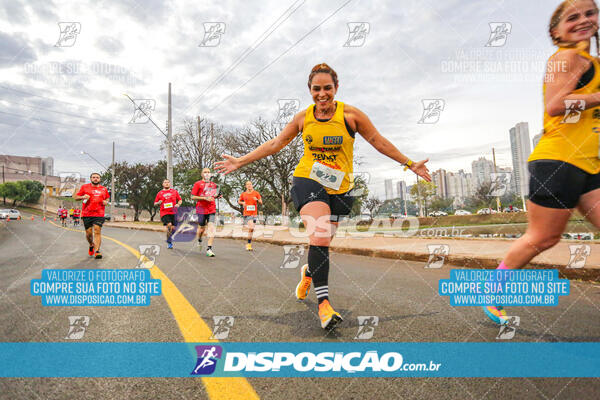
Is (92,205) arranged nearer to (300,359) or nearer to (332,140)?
(332,140)

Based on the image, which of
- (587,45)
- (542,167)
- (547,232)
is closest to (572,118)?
(542,167)

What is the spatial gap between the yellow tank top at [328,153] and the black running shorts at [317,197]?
0.13 feet

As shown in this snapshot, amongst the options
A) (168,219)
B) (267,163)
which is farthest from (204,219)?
(267,163)

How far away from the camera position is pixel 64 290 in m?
3.32

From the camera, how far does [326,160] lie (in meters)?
2.64

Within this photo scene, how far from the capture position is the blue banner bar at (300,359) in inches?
59.4

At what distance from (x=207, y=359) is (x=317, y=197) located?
1.40 metres

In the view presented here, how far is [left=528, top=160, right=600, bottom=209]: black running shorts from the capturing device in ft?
6.29

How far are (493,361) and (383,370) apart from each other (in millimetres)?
574

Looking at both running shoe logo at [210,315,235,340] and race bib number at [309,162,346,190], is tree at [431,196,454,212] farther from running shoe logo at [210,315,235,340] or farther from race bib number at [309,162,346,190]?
running shoe logo at [210,315,235,340]

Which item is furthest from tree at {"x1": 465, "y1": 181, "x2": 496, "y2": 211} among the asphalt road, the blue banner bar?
the blue banner bar

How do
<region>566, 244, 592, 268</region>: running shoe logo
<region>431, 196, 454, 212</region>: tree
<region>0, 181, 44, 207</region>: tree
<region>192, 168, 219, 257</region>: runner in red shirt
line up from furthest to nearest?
<region>431, 196, 454, 212</region>: tree < <region>0, 181, 44, 207</region>: tree < <region>192, 168, 219, 257</region>: runner in red shirt < <region>566, 244, 592, 268</region>: running shoe logo

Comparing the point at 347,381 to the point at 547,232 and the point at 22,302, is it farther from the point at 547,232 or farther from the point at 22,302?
the point at 22,302

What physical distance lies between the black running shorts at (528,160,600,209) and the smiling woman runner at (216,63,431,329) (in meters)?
0.86
